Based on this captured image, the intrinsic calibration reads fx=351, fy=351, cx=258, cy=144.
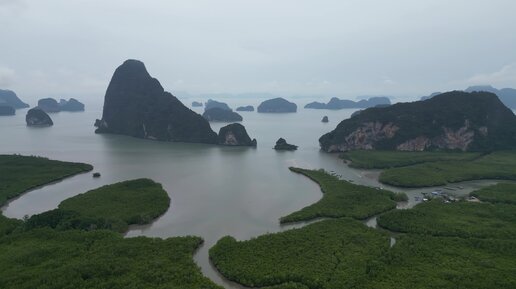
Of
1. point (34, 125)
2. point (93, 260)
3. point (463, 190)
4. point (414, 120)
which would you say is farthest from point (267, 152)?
point (34, 125)

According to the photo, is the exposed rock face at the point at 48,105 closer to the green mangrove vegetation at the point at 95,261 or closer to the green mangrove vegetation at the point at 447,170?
the green mangrove vegetation at the point at 447,170

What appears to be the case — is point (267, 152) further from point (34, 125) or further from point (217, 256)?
point (34, 125)

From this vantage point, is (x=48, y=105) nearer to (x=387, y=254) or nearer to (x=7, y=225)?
(x=7, y=225)

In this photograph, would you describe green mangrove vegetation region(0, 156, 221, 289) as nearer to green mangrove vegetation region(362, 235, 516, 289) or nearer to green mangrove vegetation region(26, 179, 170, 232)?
green mangrove vegetation region(26, 179, 170, 232)

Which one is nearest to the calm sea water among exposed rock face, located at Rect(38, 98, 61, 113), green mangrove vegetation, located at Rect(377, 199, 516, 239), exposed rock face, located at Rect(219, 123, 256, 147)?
exposed rock face, located at Rect(219, 123, 256, 147)

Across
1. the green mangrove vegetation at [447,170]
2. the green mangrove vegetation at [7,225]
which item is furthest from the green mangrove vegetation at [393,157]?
the green mangrove vegetation at [7,225]

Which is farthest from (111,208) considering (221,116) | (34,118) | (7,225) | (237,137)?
(221,116)
